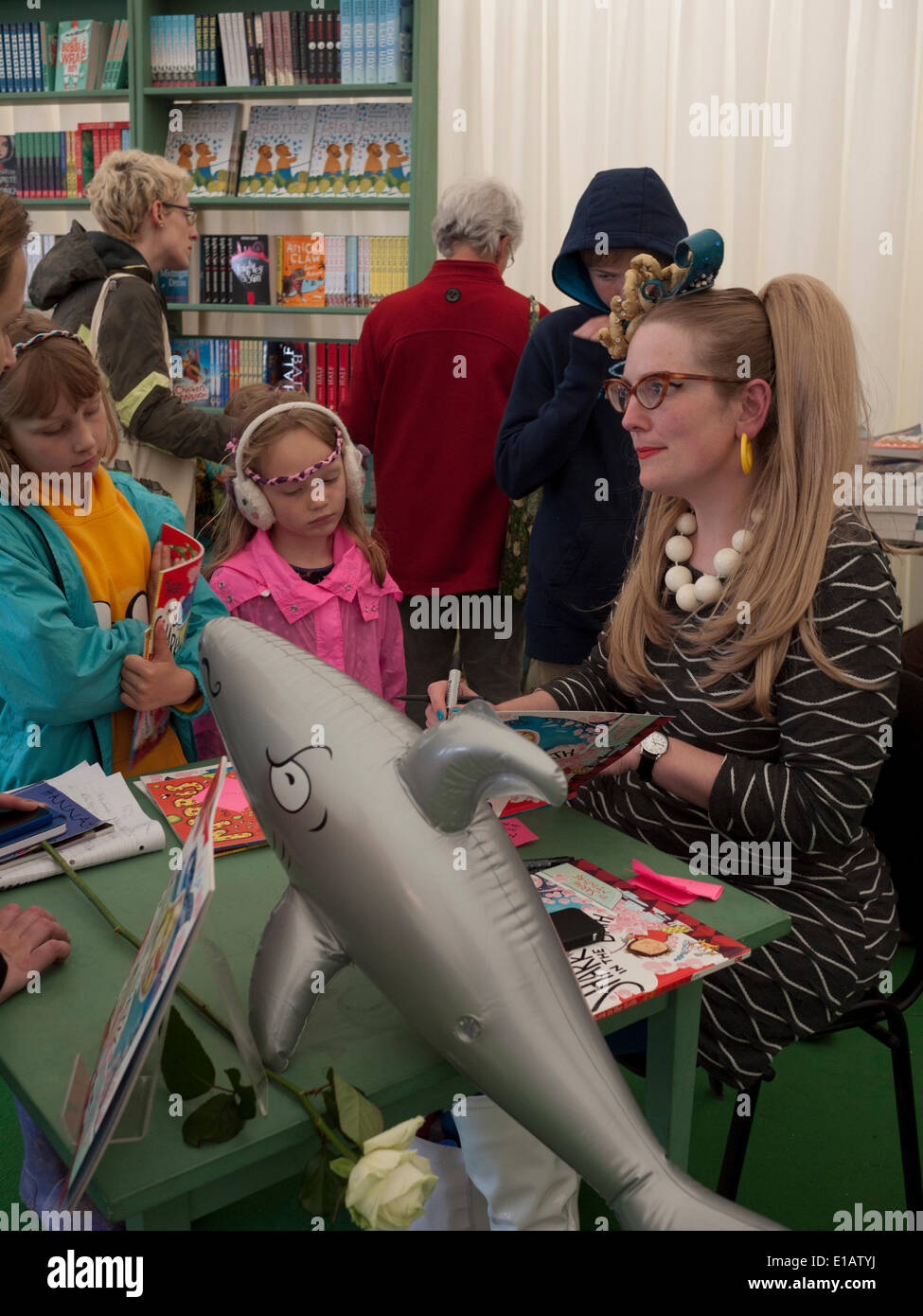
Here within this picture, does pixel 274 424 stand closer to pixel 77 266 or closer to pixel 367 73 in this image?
pixel 77 266

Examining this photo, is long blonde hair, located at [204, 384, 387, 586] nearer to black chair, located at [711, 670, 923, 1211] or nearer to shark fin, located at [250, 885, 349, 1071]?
black chair, located at [711, 670, 923, 1211]

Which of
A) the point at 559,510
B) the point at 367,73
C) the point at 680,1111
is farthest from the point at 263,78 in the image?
the point at 680,1111

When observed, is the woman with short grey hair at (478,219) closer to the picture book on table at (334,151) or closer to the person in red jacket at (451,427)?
the person in red jacket at (451,427)

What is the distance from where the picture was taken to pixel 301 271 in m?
4.02

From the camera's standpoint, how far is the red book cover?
404 cm

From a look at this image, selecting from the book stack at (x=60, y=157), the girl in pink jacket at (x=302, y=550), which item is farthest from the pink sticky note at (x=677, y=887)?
the book stack at (x=60, y=157)

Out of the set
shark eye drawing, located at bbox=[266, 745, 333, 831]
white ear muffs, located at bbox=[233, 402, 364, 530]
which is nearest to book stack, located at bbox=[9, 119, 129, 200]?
white ear muffs, located at bbox=[233, 402, 364, 530]

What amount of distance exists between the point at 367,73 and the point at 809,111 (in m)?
1.60

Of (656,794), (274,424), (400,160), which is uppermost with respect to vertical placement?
(400,160)

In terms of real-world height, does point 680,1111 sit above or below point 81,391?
below

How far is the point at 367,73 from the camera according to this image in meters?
3.77

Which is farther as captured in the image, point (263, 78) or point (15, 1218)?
point (263, 78)
